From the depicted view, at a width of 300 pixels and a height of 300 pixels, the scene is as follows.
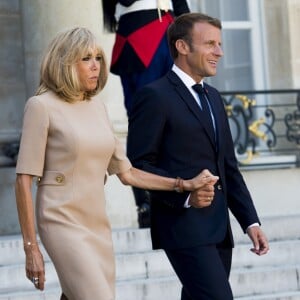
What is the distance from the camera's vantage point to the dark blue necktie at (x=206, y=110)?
4.91 metres

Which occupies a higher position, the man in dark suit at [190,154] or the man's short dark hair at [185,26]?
the man's short dark hair at [185,26]

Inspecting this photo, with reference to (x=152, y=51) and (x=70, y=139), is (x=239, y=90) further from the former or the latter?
→ (x=70, y=139)

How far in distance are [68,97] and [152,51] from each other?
10.9ft

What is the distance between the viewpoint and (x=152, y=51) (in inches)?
309

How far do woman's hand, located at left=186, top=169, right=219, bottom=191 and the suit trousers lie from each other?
0.28 metres

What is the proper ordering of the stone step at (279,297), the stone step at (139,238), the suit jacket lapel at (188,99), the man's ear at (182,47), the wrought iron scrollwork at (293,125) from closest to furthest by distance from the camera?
the suit jacket lapel at (188,99) < the man's ear at (182,47) < the stone step at (279,297) < the stone step at (139,238) < the wrought iron scrollwork at (293,125)

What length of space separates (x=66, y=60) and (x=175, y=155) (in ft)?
2.09

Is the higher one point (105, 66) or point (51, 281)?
point (105, 66)

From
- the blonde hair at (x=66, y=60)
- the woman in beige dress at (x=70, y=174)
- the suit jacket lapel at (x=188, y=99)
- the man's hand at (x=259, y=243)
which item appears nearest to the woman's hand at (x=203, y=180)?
the woman in beige dress at (x=70, y=174)

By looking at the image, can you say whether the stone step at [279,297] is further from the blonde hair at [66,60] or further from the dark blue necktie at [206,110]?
the blonde hair at [66,60]

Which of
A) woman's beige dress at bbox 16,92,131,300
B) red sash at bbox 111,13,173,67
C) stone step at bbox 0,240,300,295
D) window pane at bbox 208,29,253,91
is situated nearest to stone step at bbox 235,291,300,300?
stone step at bbox 0,240,300,295

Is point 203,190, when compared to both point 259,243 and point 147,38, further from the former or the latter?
point 147,38

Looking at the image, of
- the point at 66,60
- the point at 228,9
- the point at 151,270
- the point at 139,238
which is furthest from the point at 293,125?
the point at 66,60

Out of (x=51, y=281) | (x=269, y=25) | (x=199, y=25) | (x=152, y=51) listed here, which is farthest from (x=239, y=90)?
(x=199, y=25)
